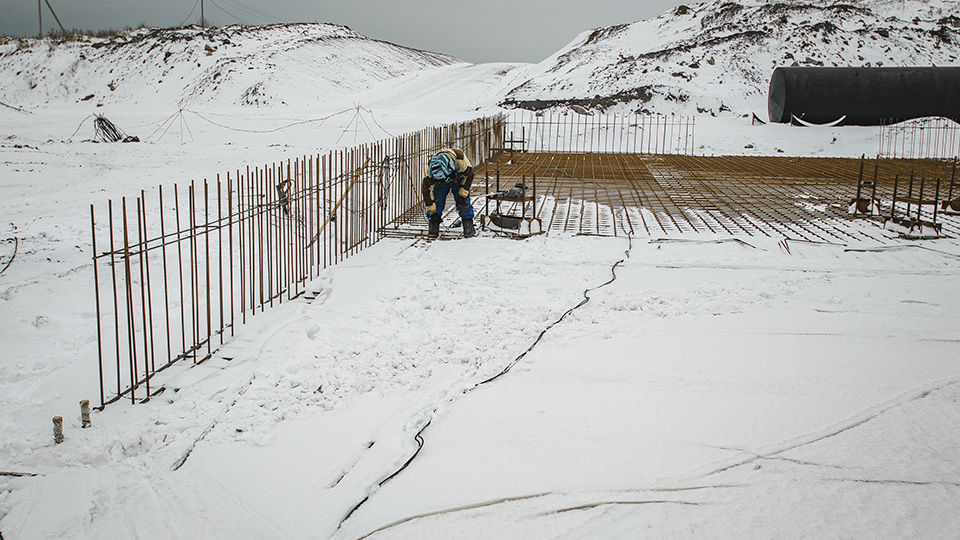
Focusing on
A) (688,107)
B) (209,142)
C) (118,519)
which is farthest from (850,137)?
(118,519)

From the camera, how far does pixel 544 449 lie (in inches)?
137

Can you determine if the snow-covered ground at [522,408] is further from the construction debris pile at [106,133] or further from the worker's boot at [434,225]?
the construction debris pile at [106,133]

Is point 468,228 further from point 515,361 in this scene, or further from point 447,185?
point 515,361

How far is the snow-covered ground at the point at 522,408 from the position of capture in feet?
9.79

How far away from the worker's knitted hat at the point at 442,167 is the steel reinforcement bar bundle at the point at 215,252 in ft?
2.55

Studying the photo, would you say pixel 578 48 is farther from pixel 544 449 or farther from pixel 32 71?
pixel 544 449

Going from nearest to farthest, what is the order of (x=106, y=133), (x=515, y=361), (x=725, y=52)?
1. (x=515, y=361)
2. (x=106, y=133)
3. (x=725, y=52)

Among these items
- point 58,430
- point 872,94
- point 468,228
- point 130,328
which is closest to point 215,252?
point 468,228

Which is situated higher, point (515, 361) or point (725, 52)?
point (725, 52)

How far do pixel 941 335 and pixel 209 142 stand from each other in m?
17.1

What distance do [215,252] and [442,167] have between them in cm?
286

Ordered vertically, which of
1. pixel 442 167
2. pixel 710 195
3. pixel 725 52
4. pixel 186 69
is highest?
pixel 725 52

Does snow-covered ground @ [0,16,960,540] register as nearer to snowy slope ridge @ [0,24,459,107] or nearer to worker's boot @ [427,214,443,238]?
worker's boot @ [427,214,443,238]

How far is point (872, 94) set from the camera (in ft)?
76.2
